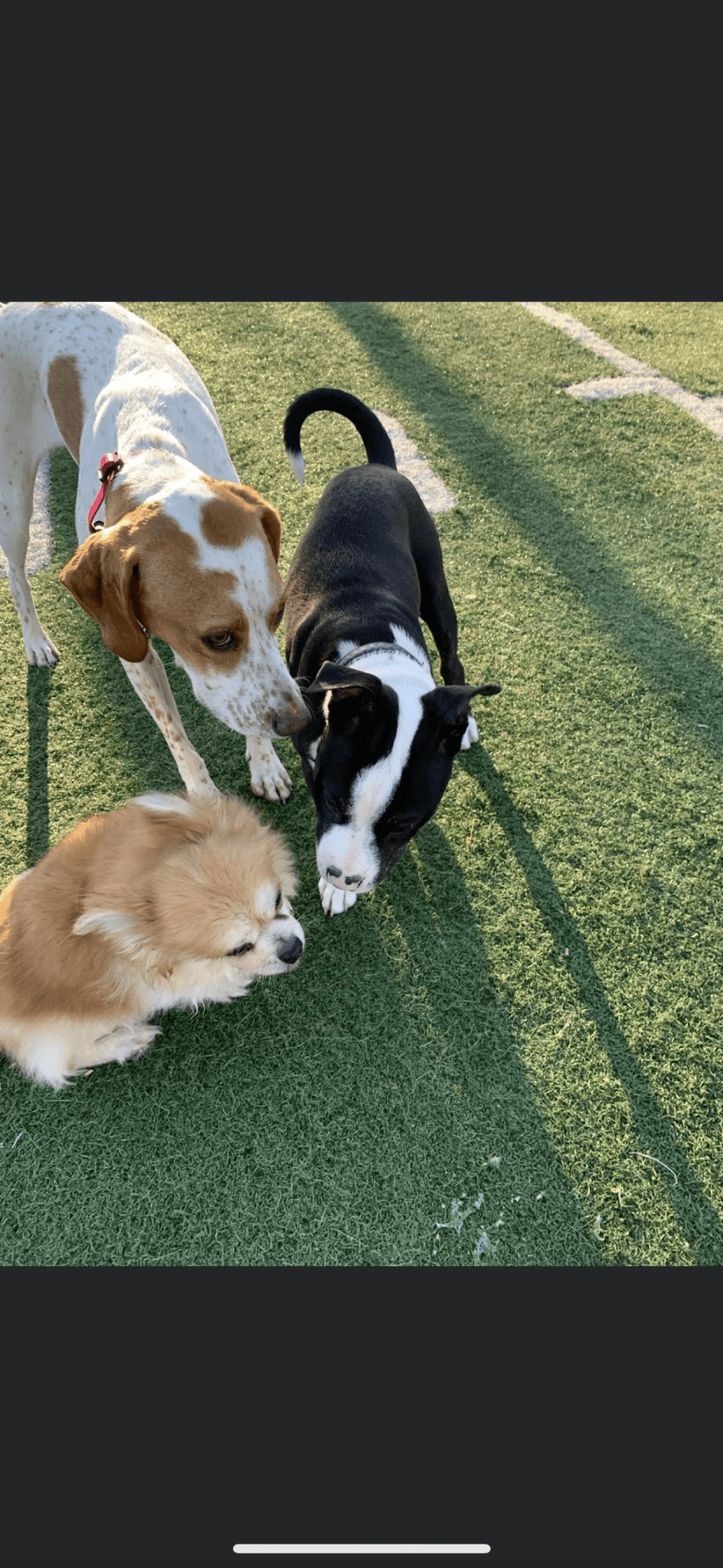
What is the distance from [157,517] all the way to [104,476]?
0.39 metres

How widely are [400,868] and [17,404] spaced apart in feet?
7.17

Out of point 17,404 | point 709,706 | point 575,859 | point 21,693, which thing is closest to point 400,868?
point 575,859

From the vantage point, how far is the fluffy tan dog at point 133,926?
2.04 m

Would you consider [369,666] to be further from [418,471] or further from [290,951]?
[418,471]

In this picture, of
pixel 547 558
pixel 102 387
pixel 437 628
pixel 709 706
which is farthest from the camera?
pixel 547 558

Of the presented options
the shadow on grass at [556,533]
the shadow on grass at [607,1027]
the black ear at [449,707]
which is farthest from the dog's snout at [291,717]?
the shadow on grass at [556,533]

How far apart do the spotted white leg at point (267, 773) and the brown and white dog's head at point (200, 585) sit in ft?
1.77

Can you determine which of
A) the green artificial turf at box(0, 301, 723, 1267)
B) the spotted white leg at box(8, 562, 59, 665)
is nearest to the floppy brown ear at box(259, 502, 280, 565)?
the green artificial turf at box(0, 301, 723, 1267)

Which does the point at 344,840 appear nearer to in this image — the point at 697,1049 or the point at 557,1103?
the point at 557,1103

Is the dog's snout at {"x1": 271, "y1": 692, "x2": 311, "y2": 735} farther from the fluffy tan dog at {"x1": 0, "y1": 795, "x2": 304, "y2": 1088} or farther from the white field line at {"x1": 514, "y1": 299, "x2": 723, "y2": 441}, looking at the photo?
the white field line at {"x1": 514, "y1": 299, "x2": 723, "y2": 441}

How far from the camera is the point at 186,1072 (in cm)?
240

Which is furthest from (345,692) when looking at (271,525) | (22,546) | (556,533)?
(556,533)

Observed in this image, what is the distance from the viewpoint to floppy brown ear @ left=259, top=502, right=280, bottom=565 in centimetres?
228

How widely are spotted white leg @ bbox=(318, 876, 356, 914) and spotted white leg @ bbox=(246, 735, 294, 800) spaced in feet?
1.49
